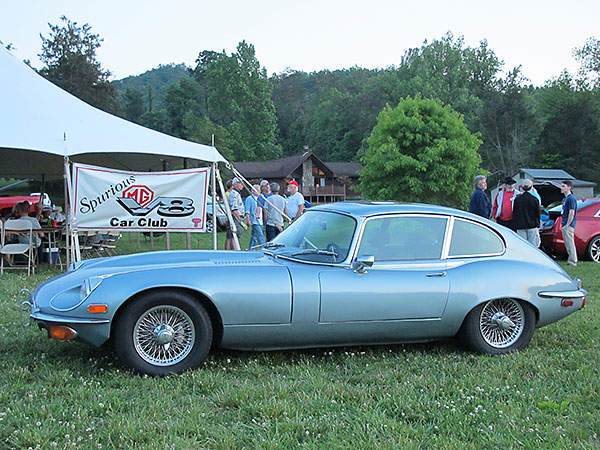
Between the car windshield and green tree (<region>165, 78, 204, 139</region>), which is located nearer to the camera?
the car windshield

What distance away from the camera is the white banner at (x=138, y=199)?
33.1 ft

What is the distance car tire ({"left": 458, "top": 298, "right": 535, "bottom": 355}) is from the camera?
5.01m

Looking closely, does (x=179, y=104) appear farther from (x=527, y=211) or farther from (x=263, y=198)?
(x=527, y=211)

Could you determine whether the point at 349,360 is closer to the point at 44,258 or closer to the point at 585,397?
the point at 585,397

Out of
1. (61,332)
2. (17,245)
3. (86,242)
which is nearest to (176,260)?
(61,332)

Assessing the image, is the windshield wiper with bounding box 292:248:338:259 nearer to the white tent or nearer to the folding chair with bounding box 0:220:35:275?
the white tent

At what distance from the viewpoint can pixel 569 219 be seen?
11.1 meters

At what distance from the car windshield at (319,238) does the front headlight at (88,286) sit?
1.57m

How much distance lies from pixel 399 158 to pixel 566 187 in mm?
26306

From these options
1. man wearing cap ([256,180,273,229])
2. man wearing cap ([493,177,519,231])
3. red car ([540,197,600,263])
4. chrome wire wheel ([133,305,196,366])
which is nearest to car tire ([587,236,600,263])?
red car ([540,197,600,263])

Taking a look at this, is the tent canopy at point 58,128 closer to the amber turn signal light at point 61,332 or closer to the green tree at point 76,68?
the amber turn signal light at point 61,332

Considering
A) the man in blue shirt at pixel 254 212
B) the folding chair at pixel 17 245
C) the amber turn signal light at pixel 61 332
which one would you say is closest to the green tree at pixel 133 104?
the folding chair at pixel 17 245

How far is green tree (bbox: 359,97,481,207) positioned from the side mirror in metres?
32.7

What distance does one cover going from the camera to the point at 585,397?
3.98 metres
